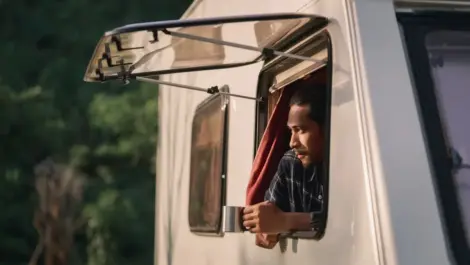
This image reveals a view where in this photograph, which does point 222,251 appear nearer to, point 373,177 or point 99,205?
point 373,177

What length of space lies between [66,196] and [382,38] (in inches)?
342

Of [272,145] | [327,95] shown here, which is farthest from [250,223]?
A: [327,95]

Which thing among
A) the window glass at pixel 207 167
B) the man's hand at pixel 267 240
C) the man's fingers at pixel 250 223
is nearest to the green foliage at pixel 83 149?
the window glass at pixel 207 167

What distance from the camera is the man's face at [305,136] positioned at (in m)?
2.99

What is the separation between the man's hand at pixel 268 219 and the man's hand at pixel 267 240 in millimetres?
81

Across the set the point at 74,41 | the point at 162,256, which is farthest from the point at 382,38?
the point at 74,41

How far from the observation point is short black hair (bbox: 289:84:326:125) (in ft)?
9.84

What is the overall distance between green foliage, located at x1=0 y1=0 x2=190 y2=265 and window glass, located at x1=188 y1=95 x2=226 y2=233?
19.2ft

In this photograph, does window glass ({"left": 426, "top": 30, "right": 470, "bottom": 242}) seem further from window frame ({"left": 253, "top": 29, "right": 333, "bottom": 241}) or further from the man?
the man

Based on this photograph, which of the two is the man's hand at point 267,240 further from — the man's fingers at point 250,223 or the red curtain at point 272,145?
the red curtain at point 272,145

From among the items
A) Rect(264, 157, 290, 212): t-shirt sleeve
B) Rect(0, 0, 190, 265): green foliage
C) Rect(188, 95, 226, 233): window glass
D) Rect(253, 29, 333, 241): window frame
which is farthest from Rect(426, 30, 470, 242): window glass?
Rect(0, 0, 190, 265): green foliage

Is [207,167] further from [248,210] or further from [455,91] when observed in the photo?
[455,91]

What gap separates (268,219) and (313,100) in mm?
425

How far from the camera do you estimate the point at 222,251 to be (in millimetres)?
4129
